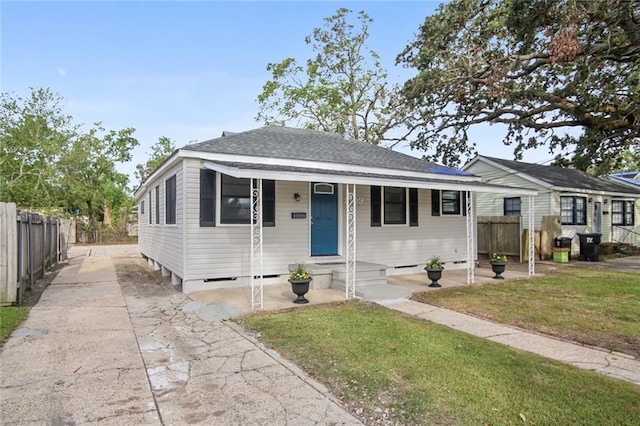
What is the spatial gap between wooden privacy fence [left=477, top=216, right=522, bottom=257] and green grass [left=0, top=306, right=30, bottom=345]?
48.9 feet

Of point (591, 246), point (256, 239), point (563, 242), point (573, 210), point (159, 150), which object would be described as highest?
point (159, 150)

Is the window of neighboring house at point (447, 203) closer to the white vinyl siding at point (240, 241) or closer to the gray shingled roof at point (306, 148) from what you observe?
the gray shingled roof at point (306, 148)

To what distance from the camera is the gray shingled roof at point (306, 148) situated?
8719 millimetres

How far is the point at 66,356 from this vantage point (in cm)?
422

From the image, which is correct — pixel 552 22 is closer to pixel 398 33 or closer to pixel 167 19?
pixel 398 33

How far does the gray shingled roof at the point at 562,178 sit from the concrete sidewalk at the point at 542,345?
1325 cm

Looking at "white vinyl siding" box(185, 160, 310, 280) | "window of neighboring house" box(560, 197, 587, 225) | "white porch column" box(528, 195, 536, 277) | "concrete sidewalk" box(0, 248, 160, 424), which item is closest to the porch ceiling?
"white porch column" box(528, 195, 536, 277)

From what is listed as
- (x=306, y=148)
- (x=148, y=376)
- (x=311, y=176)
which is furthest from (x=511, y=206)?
(x=148, y=376)

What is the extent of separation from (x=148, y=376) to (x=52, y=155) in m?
24.1

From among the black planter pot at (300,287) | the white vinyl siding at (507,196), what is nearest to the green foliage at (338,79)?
the white vinyl siding at (507,196)

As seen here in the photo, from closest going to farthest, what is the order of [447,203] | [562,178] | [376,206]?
[376,206] → [447,203] → [562,178]

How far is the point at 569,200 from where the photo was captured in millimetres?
16891

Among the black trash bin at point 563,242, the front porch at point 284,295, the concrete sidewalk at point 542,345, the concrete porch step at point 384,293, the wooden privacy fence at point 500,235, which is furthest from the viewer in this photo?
the wooden privacy fence at point 500,235

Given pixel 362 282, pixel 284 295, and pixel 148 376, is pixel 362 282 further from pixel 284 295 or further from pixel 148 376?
pixel 148 376
